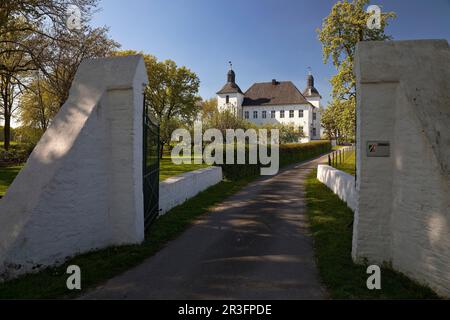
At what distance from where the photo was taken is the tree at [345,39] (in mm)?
23531

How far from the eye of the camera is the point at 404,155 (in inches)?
213

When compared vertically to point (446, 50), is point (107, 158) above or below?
below

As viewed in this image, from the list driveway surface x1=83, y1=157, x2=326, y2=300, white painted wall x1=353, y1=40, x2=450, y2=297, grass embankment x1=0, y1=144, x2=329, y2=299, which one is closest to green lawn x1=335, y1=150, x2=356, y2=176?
driveway surface x1=83, y1=157, x2=326, y2=300

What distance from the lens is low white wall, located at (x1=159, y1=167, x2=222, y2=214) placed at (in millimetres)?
10234

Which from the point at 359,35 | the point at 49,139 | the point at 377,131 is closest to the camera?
the point at 377,131

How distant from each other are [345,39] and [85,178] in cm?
2390

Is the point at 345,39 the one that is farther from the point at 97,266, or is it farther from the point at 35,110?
the point at 35,110

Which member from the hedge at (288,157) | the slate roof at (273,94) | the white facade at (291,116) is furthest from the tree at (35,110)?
the slate roof at (273,94)

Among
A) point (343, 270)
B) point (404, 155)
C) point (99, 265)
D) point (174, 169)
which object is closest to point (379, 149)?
point (404, 155)

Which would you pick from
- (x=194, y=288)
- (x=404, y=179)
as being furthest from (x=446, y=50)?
(x=194, y=288)

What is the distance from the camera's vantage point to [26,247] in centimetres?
536

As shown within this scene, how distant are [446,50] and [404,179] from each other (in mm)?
2498
